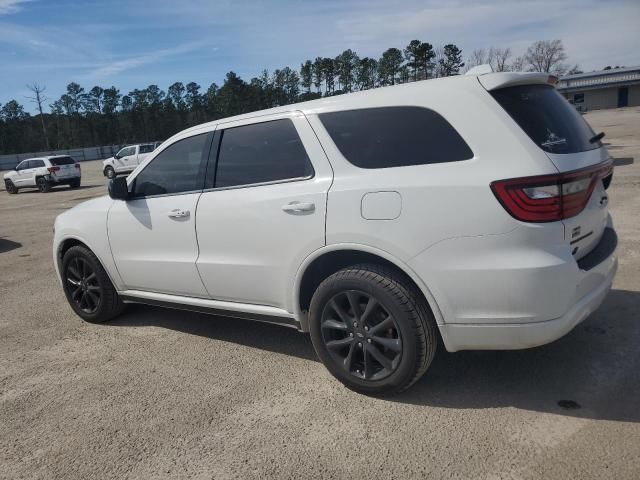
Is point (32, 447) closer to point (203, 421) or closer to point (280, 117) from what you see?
point (203, 421)

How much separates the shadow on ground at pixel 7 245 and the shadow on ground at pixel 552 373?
7.01 m

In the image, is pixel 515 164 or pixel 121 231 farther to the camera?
pixel 121 231

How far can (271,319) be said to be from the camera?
11.7 ft

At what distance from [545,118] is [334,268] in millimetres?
1520

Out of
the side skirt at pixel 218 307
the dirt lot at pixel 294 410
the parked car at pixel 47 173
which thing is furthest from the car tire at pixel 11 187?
the side skirt at pixel 218 307

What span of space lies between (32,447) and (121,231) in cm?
190

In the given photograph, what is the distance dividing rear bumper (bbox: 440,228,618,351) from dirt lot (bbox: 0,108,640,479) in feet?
1.46

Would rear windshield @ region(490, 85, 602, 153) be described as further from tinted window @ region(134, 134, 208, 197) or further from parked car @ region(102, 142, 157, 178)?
parked car @ region(102, 142, 157, 178)

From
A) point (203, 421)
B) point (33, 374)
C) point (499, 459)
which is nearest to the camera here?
point (499, 459)

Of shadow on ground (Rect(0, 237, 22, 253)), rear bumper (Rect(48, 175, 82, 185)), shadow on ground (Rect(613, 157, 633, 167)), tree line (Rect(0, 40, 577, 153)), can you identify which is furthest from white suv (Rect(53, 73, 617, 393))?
tree line (Rect(0, 40, 577, 153))

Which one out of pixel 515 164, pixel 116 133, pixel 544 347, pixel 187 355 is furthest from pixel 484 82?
pixel 116 133

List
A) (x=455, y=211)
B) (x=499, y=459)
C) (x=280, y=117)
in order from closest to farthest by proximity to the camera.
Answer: (x=499, y=459) → (x=455, y=211) → (x=280, y=117)

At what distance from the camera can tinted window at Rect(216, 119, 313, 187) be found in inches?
134

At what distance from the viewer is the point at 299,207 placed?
Result: 10.5ft
